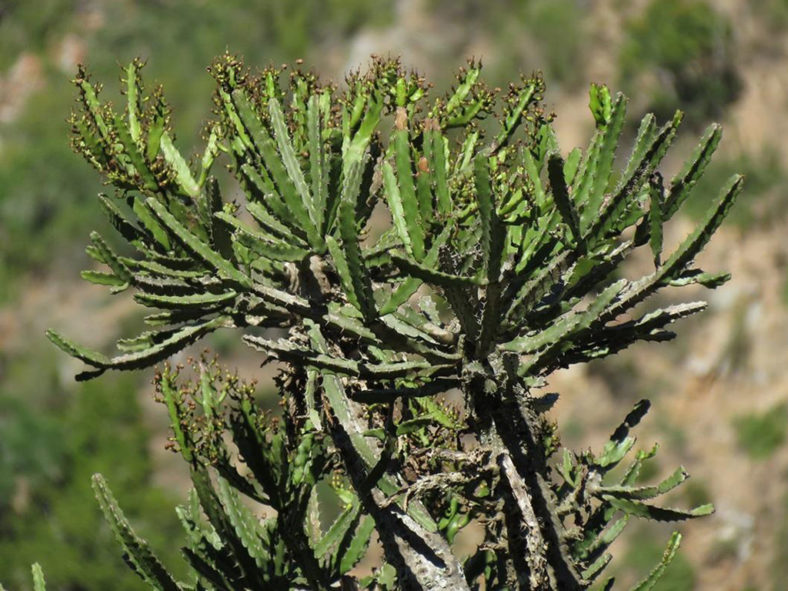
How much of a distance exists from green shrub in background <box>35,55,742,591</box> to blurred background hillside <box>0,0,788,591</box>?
10891mm

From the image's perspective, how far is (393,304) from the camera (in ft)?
10.3

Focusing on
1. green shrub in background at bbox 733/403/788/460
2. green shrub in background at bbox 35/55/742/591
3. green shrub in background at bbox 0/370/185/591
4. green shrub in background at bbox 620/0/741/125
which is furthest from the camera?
green shrub in background at bbox 0/370/185/591

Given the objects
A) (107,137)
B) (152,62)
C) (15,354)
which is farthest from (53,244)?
(107,137)

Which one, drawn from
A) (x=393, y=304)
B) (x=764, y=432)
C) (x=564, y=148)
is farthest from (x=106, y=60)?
(x=393, y=304)

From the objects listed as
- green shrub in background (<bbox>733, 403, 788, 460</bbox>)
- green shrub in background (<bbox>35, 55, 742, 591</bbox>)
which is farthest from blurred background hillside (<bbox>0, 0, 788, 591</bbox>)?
green shrub in background (<bbox>35, 55, 742, 591</bbox>)

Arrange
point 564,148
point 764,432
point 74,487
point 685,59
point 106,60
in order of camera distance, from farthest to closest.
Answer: point 106,60 < point 74,487 < point 685,59 < point 564,148 < point 764,432

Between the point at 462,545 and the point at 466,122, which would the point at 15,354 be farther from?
the point at 466,122

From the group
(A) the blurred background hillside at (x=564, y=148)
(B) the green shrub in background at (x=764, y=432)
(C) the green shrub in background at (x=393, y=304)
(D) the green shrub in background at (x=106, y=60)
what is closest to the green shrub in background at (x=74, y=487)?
(A) the blurred background hillside at (x=564, y=148)

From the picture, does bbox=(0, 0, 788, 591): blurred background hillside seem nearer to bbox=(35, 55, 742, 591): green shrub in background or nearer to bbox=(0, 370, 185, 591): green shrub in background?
bbox=(0, 370, 185, 591): green shrub in background

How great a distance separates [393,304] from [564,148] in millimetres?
24234

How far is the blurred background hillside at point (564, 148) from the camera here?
2258 cm

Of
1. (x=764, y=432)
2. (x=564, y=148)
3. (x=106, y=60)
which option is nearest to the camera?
(x=764, y=432)

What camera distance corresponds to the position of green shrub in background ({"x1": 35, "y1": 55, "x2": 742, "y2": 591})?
3.21 metres

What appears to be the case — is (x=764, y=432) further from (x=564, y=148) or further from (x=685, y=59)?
(x=685, y=59)
